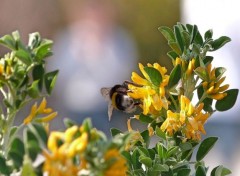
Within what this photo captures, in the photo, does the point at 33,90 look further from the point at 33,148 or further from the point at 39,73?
the point at 33,148

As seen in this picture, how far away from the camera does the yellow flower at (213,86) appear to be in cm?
111

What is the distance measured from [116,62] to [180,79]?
34.5 feet

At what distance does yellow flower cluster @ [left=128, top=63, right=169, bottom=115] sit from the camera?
109 centimetres

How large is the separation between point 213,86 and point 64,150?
413mm

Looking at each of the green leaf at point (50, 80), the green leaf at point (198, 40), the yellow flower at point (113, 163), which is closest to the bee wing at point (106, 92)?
the green leaf at point (198, 40)

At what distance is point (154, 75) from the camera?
111cm

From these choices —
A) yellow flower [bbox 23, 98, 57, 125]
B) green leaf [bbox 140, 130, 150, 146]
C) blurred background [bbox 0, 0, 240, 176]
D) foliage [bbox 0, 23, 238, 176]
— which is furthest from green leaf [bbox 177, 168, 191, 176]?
blurred background [bbox 0, 0, 240, 176]

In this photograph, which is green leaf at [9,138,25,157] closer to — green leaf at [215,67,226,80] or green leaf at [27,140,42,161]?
green leaf at [27,140,42,161]

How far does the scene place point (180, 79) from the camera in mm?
1114

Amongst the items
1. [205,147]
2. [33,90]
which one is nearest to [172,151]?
[205,147]

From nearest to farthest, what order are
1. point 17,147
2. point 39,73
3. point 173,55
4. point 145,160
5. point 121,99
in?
point 17,147, point 39,73, point 145,160, point 173,55, point 121,99

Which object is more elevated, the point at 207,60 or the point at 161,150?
the point at 207,60

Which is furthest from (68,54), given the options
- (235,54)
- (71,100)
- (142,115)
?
(142,115)

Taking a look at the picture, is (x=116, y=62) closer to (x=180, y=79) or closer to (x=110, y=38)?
(x=110, y=38)
